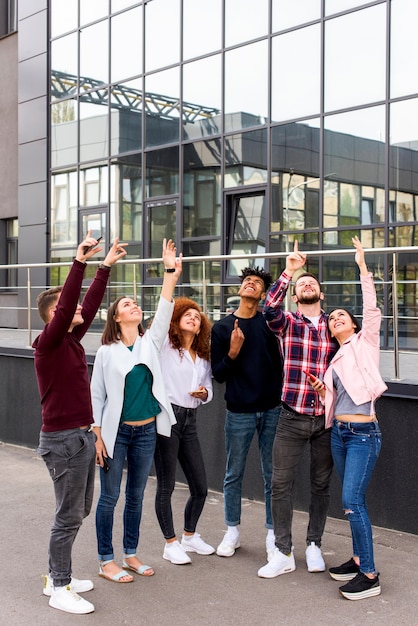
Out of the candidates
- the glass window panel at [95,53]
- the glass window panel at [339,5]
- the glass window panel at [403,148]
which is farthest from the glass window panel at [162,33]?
the glass window panel at [403,148]

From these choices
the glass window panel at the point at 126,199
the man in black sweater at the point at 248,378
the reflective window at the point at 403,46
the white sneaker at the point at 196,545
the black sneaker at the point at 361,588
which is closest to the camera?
the black sneaker at the point at 361,588

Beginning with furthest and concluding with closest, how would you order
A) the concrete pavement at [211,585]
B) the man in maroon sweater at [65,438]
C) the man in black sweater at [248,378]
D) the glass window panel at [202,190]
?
the glass window panel at [202,190] < the man in black sweater at [248,378] < the man in maroon sweater at [65,438] < the concrete pavement at [211,585]

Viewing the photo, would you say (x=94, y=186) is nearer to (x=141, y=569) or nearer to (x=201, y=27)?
(x=201, y=27)

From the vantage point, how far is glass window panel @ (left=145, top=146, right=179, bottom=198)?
50.2 feet

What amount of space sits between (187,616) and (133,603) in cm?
37

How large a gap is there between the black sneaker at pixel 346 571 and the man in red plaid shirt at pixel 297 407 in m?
0.14

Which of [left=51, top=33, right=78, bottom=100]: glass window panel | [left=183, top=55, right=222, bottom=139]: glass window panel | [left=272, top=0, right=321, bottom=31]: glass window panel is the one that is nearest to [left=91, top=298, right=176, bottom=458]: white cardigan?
[left=272, top=0, right=321, bottom=31]: glass window panel

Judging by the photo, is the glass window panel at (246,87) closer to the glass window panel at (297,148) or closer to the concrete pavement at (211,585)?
the glass window panel at (297,148)

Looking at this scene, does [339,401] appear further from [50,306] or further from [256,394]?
[50,306]

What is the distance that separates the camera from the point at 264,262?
511 inches

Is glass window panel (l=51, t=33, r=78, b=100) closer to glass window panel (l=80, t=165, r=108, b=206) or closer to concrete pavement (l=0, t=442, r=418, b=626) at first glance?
glass window panel (l=80, t=165, r=108, b=206)

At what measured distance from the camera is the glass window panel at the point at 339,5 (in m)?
12.4

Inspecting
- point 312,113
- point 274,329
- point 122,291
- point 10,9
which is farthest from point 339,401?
point 10,9

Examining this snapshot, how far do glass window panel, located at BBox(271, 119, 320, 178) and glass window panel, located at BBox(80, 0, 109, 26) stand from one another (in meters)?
5.62
